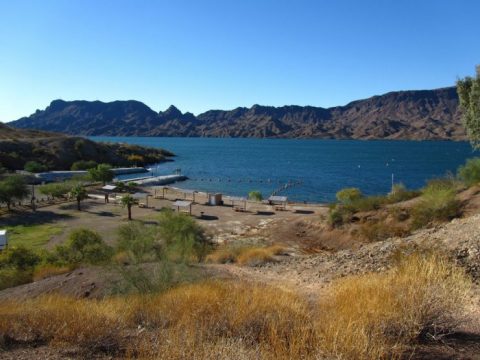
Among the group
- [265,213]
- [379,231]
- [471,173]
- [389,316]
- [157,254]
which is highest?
[389,316]

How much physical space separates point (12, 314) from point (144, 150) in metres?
135

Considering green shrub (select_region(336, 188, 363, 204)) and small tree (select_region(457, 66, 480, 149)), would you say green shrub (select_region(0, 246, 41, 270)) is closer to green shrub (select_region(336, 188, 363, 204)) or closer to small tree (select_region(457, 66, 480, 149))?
green shrub (select_region(336, 188, 363, 204))

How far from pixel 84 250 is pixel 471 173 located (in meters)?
27.9

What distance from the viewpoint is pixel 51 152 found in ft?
311

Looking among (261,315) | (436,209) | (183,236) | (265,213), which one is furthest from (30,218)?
(261,315)

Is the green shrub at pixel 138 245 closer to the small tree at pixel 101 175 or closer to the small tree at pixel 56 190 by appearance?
the small tree at pixel 56 190

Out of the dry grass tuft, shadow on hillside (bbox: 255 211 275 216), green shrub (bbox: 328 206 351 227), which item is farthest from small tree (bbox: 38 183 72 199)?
the dry grass tuft

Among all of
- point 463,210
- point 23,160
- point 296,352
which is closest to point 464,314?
point 296,352

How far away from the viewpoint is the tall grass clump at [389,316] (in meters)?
4.76

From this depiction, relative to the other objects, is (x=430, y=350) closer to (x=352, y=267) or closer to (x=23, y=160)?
(x=352, y=267)

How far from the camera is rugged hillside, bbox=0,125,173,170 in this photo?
86.4 m

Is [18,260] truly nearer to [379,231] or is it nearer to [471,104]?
[379,231]

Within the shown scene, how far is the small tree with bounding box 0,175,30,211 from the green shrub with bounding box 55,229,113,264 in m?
21.9

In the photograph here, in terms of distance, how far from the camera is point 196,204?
43.9m
